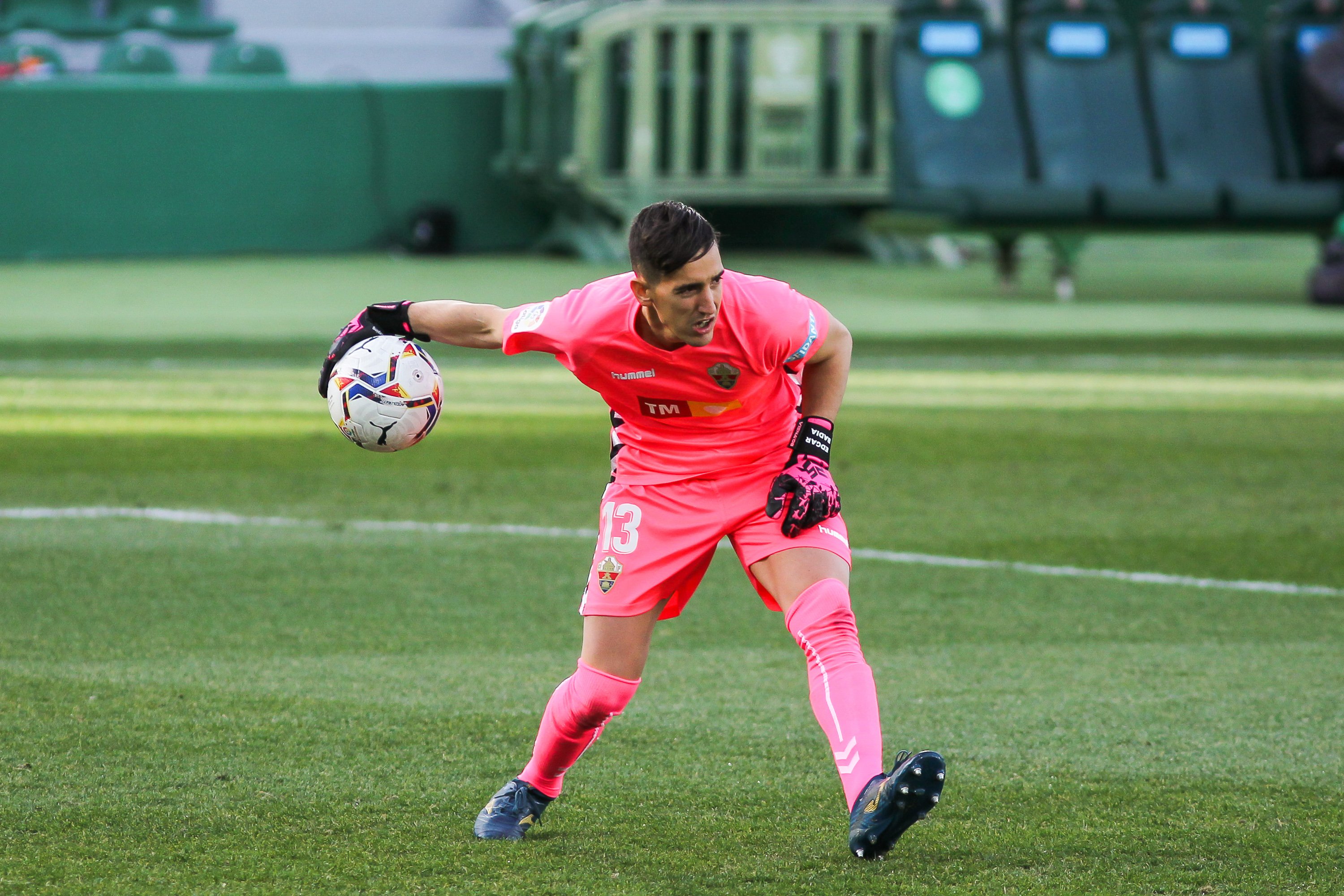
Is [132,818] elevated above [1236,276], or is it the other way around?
[132,818]

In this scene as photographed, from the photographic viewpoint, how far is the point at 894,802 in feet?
11.2

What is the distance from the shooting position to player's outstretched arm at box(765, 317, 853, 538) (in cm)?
381

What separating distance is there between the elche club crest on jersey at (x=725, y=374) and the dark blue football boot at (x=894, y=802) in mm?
941

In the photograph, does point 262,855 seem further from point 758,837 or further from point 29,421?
point 29,421

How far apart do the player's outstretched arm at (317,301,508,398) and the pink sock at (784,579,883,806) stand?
3.24 ft

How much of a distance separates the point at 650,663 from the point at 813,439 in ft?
5.79

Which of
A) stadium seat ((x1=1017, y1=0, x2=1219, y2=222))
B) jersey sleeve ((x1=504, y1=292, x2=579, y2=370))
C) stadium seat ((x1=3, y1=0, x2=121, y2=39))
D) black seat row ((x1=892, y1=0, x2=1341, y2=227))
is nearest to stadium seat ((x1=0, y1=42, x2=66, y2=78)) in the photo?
stadium seat ((x1=3, y1=0, x2=121, y2=39))

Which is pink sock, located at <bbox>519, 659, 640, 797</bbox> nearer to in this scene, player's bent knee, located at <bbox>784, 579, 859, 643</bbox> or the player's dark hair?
player's bent knee, located at <bbox>784, 579, 859, 643</bbox>

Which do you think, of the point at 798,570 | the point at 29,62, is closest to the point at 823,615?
the point at 798,570

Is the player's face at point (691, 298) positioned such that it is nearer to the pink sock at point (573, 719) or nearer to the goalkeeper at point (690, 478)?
the goalkeeper at point (690, 478)

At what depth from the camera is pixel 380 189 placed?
81.1 ft

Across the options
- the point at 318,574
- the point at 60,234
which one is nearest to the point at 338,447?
→ the point at 318,574

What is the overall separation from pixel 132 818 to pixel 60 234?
21.0 meters

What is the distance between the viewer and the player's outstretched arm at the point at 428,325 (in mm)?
4094
